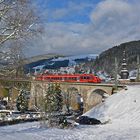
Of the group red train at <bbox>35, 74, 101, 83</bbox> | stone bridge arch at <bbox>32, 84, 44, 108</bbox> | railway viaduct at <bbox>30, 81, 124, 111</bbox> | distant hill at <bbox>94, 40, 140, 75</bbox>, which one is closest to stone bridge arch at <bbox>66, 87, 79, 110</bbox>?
railway viaduct at <bbox>30, 81, 124, 111</bbox>

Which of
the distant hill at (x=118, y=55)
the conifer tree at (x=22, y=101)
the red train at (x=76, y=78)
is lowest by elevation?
the conifer tree at (x=22, y=101)

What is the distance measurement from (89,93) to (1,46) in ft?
210

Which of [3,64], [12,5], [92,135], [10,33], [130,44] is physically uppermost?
[130,44]

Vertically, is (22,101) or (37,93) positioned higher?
(37,93)

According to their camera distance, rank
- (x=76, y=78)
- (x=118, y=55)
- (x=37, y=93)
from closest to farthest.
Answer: (x=37, y=93)
(x=76, y=78)
(x=118, y=55)

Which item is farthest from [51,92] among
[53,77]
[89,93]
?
[53,77]

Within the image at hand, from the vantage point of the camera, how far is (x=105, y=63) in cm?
17338

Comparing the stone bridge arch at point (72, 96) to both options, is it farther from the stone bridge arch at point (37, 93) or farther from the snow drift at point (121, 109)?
the snow drift at point (121, 109)

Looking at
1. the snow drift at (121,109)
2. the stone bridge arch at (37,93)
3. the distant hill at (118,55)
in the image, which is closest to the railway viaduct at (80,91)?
the stone bridge arch at (37,93)

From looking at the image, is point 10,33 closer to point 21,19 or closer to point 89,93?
point 21,19

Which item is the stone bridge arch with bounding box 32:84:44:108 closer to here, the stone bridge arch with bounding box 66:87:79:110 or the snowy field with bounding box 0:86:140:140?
the stone bridge arch with bounding box 66:87:79:110

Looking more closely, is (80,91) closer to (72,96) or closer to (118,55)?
(72,96)

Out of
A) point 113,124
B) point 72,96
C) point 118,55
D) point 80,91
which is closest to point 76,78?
point 80,91

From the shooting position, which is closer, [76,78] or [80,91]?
[80,91]
